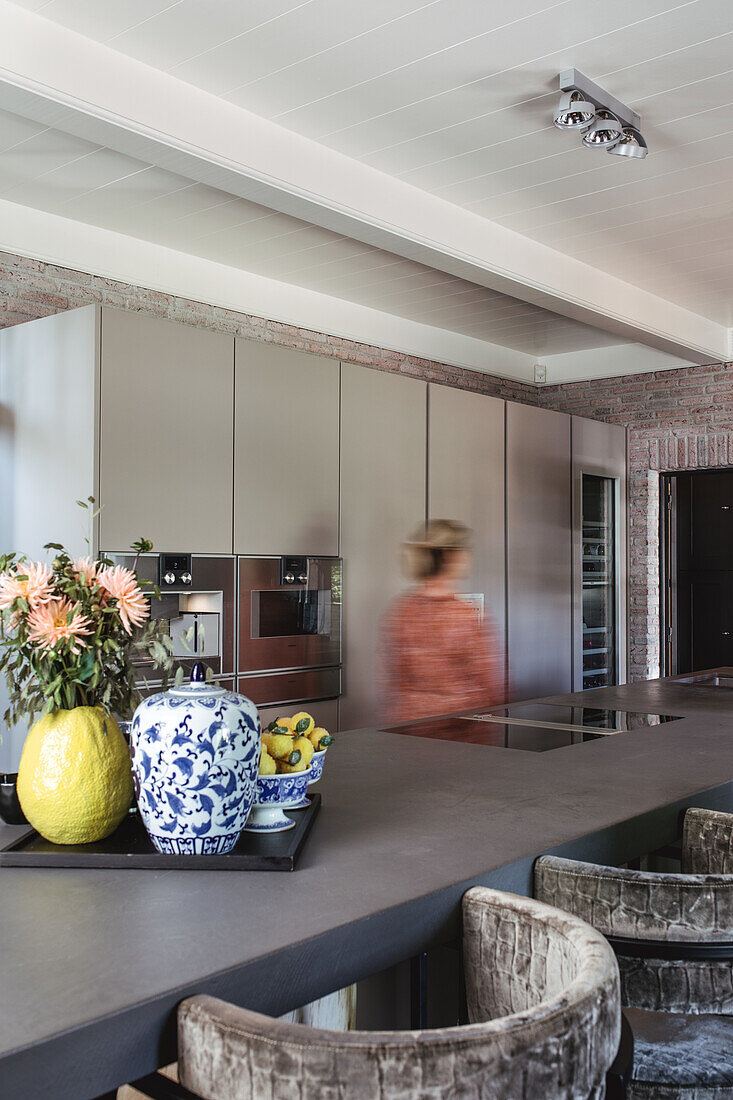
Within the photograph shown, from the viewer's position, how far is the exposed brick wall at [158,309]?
394cm

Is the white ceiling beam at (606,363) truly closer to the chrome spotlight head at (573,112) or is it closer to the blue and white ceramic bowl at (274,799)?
the chrome spotlight head at (573,112)

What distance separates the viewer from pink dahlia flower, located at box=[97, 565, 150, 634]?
144 centimetres

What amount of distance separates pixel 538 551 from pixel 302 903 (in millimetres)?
4605

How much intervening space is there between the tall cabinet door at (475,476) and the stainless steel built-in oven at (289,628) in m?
0.92

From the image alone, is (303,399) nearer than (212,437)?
No

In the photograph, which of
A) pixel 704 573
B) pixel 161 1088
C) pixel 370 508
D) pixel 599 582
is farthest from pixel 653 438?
pixel 161 1088

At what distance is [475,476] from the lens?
17.2ft

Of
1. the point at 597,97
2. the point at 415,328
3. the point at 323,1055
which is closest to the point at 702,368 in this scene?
the point at 415,328

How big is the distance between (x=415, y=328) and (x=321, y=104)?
2893 mm

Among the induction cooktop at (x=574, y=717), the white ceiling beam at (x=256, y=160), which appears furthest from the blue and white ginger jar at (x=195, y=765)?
the white ceiling beam at (x=256, y=160)

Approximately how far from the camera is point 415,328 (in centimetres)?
594

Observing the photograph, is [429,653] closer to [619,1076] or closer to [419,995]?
[419,995]

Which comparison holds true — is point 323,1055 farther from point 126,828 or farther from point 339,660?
point 339,660

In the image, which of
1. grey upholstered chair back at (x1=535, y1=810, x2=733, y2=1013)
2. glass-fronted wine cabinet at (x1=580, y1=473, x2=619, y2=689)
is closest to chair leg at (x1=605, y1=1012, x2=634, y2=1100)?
grey upholstered chair back at (x1=535, y1=810, x2=733, y2=1013)
